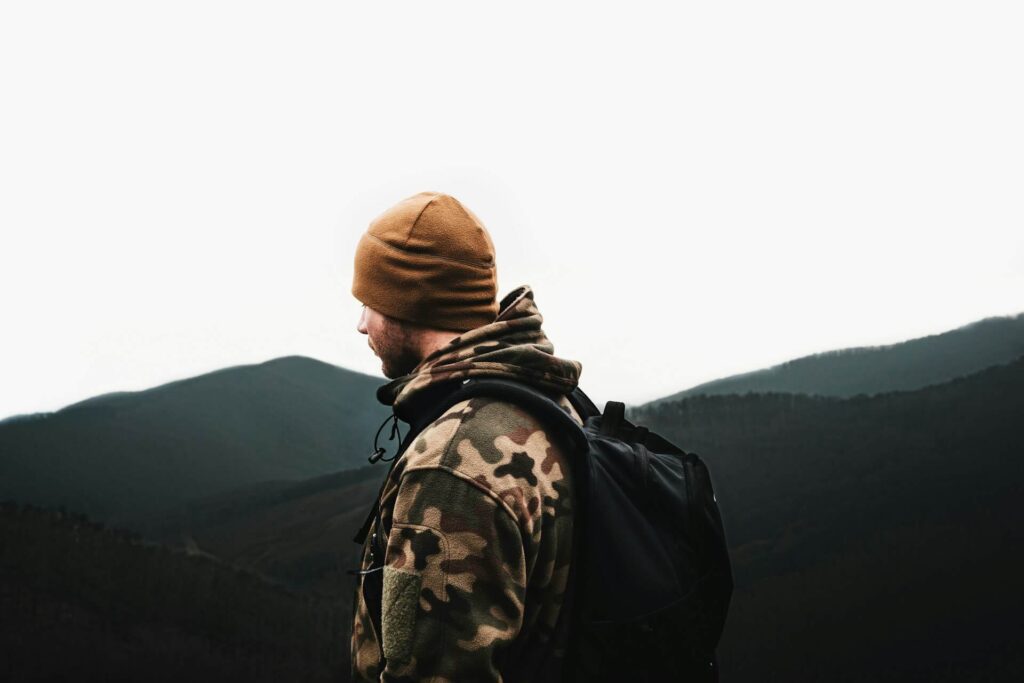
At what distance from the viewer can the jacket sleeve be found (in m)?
2.49

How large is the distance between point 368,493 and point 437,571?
44.9 meters

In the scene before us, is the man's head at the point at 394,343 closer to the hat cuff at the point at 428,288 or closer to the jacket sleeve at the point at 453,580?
the hat cuff at the point at 428,288

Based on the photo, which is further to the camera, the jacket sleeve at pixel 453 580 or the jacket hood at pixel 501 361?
the jacket hood at pixel 501 361

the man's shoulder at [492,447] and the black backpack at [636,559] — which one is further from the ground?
the man's shoulder at [492,447]

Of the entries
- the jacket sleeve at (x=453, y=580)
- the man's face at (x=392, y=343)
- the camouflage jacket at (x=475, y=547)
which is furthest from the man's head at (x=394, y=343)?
the jacket sleeve at (x=453, y=580)

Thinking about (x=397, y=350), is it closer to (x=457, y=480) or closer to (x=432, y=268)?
(x=432, y=268)

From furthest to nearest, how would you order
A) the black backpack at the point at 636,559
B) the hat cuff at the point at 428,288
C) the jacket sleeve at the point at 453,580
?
the hat cuff at the point at 428,288 → the black backpack at the point at 636,559 → the jacket sleeve at the point at 453,580


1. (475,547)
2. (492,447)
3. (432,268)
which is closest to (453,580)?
(475,547)

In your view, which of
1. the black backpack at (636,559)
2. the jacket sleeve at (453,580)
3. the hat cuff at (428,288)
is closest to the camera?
the jacket sleeve at (453,580)

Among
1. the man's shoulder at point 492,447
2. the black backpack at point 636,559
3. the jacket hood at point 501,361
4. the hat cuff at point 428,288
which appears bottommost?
the black backpack at point 636,559

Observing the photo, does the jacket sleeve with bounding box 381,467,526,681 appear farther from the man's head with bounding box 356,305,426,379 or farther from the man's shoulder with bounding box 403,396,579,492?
the man's head with bounding box 356,305,426,379

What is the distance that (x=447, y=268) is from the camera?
296 centimetres

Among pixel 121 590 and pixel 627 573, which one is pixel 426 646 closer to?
pixel 627 573

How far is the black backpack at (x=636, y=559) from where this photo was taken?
8.93 ft
